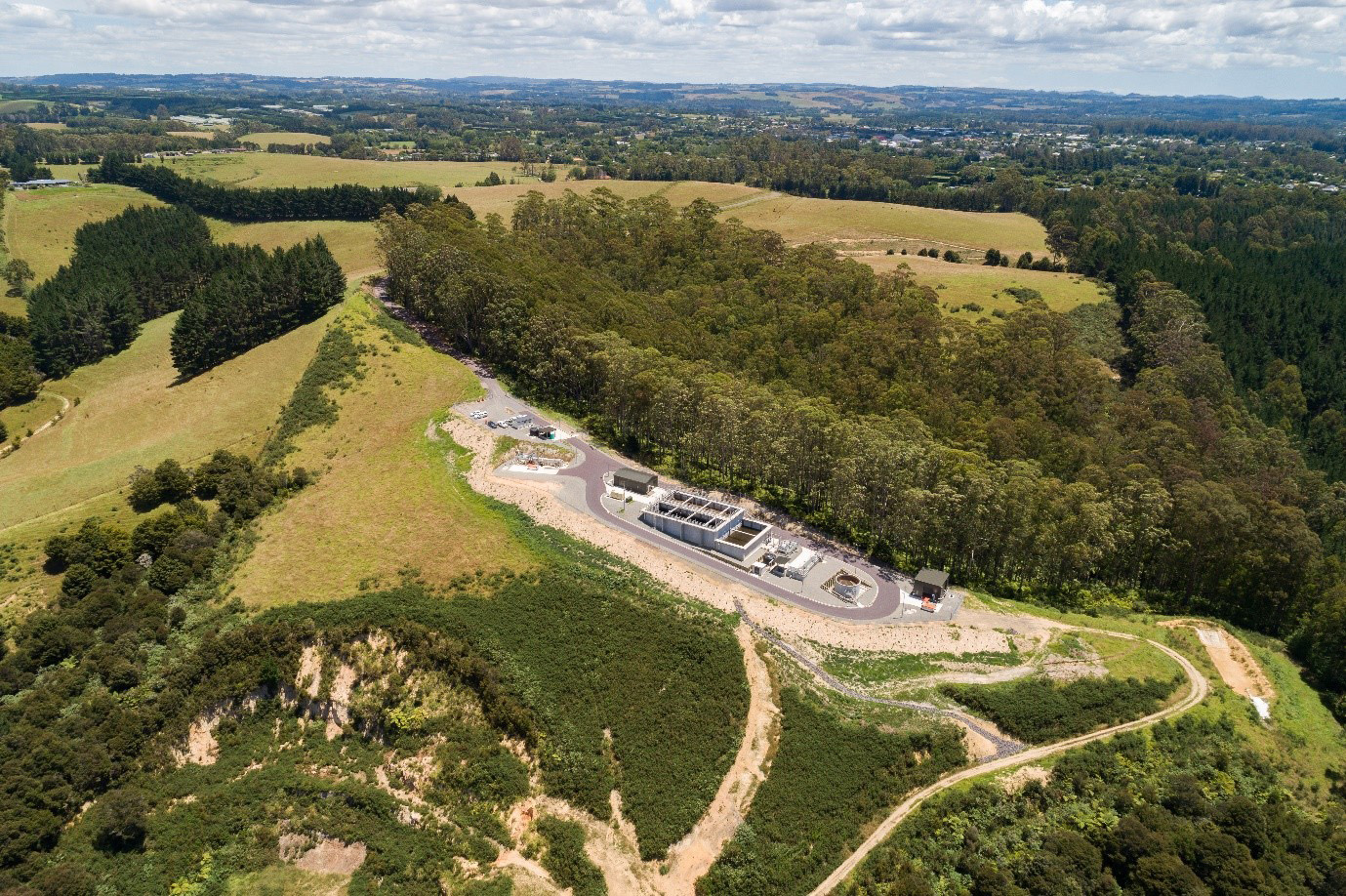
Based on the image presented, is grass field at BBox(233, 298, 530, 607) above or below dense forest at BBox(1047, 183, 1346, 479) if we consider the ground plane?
below

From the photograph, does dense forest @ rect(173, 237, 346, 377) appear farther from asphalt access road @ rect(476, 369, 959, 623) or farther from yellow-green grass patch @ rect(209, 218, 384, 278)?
asphalt access road @ rect(476, 369, 959, 623)

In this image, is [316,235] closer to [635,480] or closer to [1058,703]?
[635,480]

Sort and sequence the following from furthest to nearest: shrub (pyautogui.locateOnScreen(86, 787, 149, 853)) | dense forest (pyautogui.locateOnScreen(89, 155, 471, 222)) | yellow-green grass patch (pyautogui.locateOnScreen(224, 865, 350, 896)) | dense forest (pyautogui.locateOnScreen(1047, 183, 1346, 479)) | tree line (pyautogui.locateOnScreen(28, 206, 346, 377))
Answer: dense forest (pyautogui.locateOnScreen(89, 155, 471, 222)) → tree line (pyautogui.locateOnScreen(28, 206, 346, 377)) → dense forest (pyautogui.locateOnScreen(1047, 183, 1346, 479)) → shrub (pyautogui.locateOnScreen(86, 787, 149, 853)) → yellow-green grass patch (pyautogui.locateOnScreen(224, 865, 350, 896))

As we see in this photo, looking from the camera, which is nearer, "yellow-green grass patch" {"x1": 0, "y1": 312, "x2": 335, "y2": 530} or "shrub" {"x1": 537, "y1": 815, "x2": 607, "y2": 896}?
"shrub" {"x1": 537, "y1": 815, "x2": 607, "y2": 896}

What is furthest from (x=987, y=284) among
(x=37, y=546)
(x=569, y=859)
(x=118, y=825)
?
(x=37, y=546)

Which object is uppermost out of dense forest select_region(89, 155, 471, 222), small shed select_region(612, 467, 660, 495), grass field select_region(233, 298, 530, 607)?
dense forest select_region(89, 155, 471, 222)

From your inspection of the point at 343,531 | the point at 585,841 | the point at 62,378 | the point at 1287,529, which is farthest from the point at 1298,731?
the point at 62,378

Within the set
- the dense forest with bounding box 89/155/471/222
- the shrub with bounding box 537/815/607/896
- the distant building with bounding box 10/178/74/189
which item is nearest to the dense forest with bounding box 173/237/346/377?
the dense forest with bounding box 89/155/471/222

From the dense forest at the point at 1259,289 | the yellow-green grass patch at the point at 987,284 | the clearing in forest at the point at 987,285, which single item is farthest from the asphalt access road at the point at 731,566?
the yellow-green grass patch at the point at 987,284
